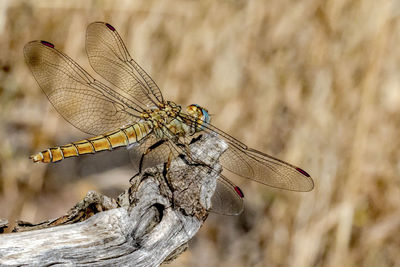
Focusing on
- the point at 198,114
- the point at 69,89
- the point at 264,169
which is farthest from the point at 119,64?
the point at 264,169

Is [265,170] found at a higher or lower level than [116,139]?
Result: lower

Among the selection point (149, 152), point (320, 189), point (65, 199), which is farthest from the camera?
point (65, 199)

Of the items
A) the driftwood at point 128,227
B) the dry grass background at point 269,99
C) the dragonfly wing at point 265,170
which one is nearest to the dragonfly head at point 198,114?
the dragonfly wing at point 265,170

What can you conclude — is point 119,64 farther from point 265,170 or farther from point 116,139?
point 265,170

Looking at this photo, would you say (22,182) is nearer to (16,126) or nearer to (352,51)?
(16,126)

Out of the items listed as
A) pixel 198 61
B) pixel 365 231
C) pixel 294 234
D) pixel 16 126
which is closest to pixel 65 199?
pixel 16 126
